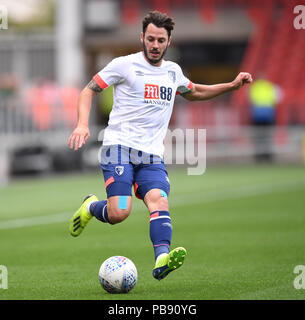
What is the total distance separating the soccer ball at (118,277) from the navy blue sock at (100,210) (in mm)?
981

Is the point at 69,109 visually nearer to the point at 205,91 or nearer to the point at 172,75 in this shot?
the point at 205,91

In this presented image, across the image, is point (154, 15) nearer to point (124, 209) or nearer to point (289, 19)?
point (124, 209)

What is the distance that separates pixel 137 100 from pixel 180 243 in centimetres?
324

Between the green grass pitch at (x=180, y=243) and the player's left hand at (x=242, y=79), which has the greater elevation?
the player's left hand at (x=242, y=79)

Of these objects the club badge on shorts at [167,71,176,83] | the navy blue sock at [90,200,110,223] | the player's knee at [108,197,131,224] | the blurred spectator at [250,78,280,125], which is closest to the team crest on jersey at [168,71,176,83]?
the club badge on shorts at [167,71,176,83]

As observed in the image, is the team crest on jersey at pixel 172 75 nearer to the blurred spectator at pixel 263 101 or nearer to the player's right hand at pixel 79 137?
the player's right hand at pixel 79 137

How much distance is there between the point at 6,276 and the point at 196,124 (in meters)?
22.8

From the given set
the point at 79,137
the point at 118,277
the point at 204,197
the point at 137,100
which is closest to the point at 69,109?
the point at 204,197

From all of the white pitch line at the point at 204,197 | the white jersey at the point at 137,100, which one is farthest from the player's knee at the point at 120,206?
the white pitch line at the point at 204,197

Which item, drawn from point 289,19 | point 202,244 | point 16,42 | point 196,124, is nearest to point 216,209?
point 202,244

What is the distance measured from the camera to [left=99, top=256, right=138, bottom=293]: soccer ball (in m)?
7.55

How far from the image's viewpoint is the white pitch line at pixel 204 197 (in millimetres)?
13602

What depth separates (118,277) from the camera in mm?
7551
